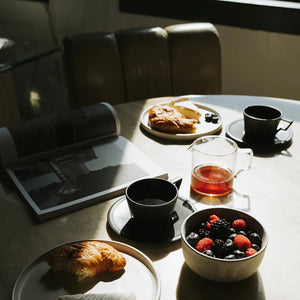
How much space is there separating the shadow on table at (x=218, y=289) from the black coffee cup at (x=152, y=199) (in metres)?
0.13

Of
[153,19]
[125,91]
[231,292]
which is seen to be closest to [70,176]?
[231,292]

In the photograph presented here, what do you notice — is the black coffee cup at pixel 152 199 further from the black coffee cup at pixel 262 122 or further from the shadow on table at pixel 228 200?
the black coffee cup at pixel 262 122

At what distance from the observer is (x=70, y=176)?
99 centimetres

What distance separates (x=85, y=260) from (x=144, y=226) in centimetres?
16

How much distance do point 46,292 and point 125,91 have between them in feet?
3.67

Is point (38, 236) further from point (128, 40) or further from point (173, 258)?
point (128, 40)

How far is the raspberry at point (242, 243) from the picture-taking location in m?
0.68

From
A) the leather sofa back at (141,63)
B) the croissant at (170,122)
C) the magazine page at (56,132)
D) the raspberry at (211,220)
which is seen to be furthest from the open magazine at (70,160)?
the leather sofa back at (141,63)

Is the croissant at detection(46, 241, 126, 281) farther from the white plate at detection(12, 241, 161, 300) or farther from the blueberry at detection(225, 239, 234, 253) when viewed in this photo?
the blueberry at detection(225, 239, 234, 253)

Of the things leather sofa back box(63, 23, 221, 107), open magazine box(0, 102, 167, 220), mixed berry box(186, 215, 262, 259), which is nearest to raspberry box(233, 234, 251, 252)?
mixed berry box(186, 215, 262, 259)

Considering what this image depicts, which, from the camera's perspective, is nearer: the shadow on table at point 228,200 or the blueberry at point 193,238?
the blueberry at point 193,238

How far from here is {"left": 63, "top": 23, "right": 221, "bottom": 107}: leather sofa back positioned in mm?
1573

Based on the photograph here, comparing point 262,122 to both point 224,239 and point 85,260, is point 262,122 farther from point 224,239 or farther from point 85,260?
point 85,260

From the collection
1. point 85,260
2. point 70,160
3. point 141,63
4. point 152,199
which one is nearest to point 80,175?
point 70,160
